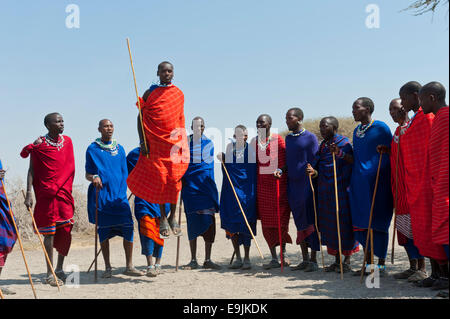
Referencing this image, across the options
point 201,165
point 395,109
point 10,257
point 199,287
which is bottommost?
point 10,257

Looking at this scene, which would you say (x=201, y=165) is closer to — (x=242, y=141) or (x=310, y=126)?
(x=242, y=141)

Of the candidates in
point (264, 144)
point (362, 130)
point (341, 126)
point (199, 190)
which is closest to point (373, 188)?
point (362, 130)

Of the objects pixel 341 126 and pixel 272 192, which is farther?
pixel 341 126

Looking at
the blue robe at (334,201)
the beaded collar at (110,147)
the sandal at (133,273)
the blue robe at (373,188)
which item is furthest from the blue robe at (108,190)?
the blue robe at (373,188)

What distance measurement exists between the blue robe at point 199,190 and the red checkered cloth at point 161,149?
3.13 ft

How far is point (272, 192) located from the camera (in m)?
7.64

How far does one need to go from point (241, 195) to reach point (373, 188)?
7.63ft

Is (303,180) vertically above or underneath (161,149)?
underneath

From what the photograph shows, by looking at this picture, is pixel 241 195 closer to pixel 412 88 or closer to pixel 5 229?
pixel 412 88

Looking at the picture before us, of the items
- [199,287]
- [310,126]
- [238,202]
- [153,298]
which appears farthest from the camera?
[310,126]

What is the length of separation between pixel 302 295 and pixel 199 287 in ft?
5.17

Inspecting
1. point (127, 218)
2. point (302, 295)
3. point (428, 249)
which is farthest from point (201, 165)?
point (428, 249)

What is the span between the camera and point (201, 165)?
25.8 ft

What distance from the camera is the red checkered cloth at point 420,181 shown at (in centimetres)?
531
